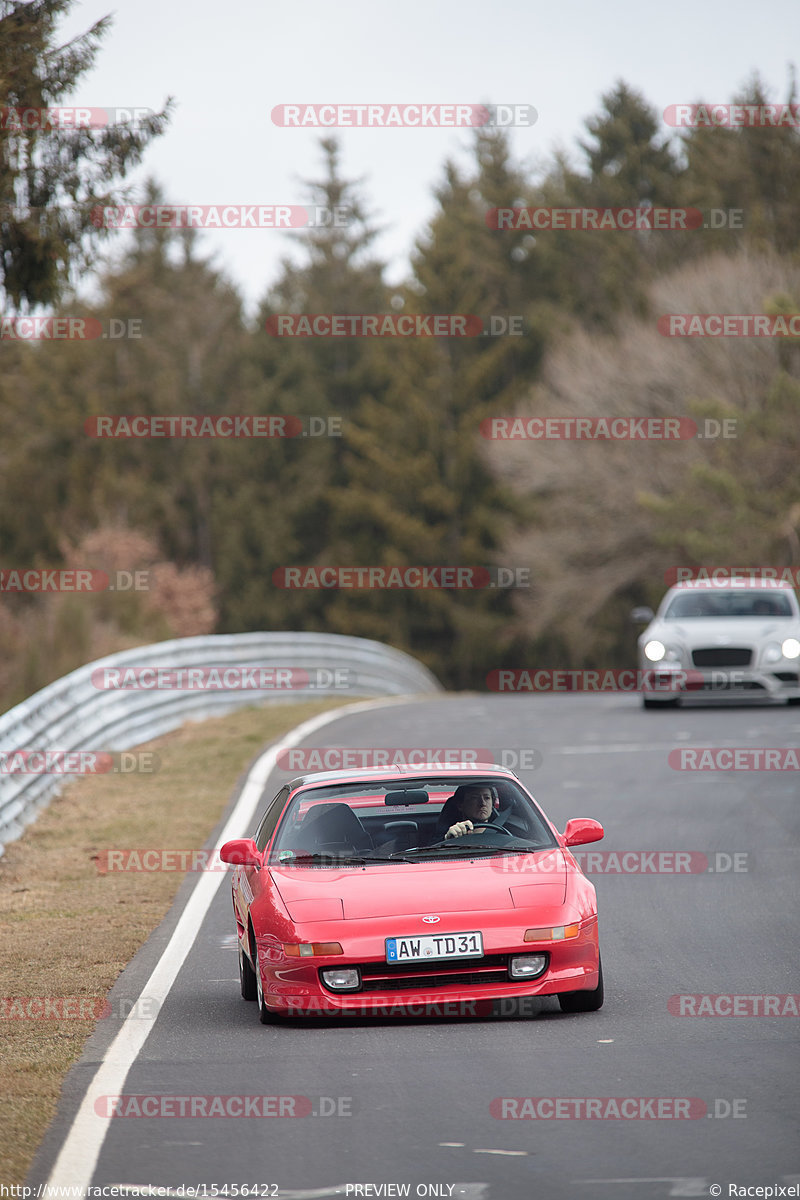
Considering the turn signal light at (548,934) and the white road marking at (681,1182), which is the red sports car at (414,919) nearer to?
the turn signal light at (548,934)

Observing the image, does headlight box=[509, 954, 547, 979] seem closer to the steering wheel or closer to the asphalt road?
the asphalt road

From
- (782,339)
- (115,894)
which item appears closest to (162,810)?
(115,894)

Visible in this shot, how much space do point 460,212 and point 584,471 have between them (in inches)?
878

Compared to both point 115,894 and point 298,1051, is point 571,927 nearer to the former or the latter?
point 298,1051

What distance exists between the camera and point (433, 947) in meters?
7.36

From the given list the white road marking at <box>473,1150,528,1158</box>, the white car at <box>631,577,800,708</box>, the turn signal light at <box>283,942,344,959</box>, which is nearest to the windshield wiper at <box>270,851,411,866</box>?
the turn signal light at <box>283,942,344,959</box>

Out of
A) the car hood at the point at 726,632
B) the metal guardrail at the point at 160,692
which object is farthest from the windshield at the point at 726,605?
the metal guardrail at the point at 160,692

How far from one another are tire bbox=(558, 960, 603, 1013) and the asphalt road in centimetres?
9

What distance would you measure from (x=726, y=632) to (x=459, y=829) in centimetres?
1465

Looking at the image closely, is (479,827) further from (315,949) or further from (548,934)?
(315,949)

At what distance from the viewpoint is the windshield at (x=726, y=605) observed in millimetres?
23359

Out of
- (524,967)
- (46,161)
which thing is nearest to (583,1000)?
(524,967)

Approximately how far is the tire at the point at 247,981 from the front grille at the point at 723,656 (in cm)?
1497

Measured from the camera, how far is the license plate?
736 centimetres
